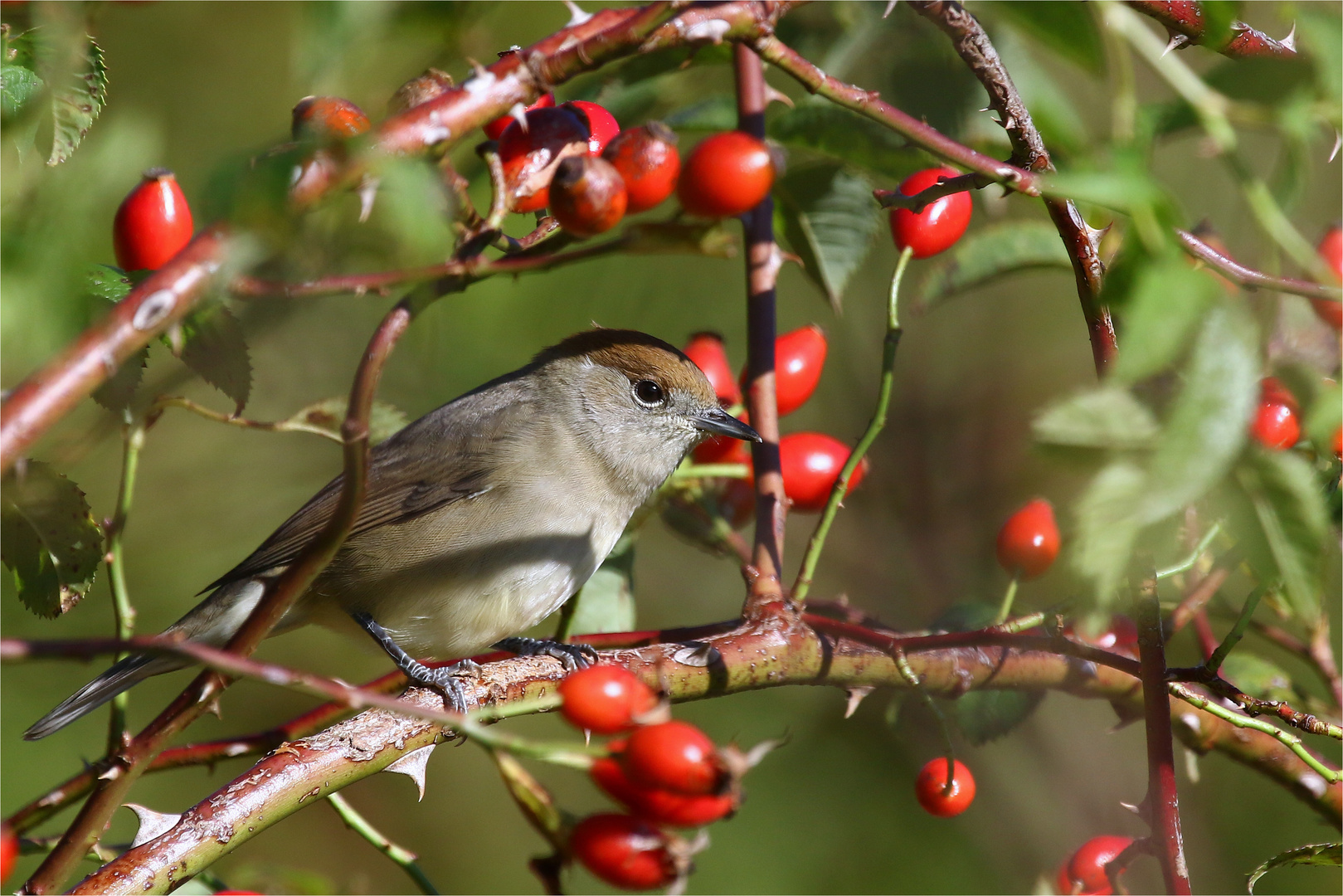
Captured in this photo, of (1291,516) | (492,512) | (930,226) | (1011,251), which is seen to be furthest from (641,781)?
(492,512)

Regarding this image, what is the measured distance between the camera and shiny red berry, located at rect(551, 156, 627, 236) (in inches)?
53.2

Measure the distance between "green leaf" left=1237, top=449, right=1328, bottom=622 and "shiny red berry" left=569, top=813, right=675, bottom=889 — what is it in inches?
32.4

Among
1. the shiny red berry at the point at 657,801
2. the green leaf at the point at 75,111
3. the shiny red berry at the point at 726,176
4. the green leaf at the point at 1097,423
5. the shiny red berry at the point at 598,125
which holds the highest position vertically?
the green leaf at the point at 75,111

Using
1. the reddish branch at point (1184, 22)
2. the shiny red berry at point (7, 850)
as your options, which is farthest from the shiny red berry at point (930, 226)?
the shiny red berry at point (7, 850)

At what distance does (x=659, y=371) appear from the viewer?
3.74 meters

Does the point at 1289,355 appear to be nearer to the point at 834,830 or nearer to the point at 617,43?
the point at 617,43

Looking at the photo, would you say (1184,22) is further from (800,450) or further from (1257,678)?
(1257,678)

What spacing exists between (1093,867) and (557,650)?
1496 millimetres

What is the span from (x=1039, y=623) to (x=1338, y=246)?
119cm

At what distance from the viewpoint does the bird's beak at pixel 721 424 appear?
317 centimetres

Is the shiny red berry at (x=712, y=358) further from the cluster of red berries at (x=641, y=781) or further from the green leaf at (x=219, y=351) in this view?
the cluster of red berries at (x=641, y=781)

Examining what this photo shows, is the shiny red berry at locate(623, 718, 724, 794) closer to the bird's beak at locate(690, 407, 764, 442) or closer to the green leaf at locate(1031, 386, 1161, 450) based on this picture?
the green leaf at locate(1031, 386, 1161, 450)

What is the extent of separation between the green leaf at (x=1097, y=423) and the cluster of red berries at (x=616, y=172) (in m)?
0.53

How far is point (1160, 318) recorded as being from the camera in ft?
3.31
